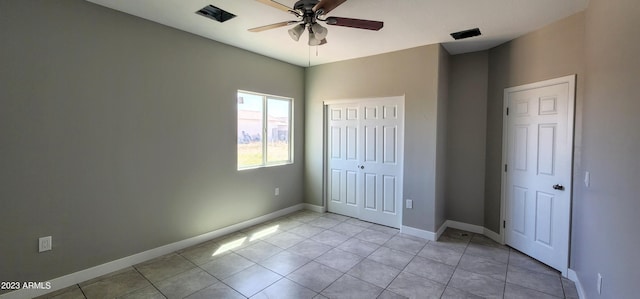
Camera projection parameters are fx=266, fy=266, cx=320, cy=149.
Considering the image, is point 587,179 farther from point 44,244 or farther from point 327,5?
point 44,244

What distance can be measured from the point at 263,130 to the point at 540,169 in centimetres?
385

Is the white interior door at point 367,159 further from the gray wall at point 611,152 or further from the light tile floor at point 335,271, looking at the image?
the gray wall at point 611,152

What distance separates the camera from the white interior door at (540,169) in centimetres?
289

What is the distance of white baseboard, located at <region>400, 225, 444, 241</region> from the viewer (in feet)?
12.4

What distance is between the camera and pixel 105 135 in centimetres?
274

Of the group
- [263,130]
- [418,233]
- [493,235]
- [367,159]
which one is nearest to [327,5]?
[263,130]

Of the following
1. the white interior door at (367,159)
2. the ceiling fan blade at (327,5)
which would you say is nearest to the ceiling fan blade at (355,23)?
the ceiling fan blade at (327,5)

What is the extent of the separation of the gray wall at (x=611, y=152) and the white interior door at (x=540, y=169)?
13.8 inches

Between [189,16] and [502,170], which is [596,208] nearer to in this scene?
[502,170]

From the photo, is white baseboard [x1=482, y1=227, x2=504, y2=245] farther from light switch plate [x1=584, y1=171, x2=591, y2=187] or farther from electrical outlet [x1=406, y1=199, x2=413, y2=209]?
light switch plate [x1=584, y1=171, x2=591, y2=187]

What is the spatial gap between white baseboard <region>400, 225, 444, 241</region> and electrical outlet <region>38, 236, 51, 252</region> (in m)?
4.09

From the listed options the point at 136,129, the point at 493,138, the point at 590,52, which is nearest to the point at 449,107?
the point at 493,138

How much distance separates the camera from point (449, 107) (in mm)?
4211

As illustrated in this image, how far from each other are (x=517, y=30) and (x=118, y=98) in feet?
15.1
